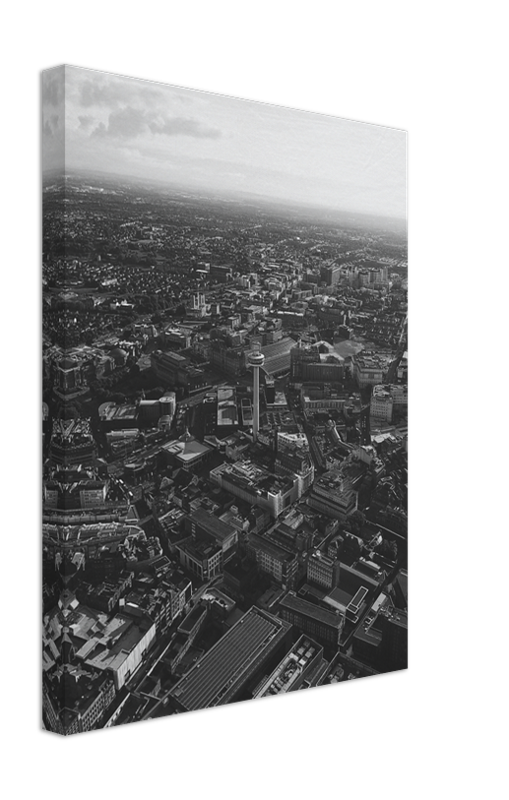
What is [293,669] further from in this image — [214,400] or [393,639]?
[214,400]

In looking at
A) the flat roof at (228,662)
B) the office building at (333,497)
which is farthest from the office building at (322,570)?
the flat roof at (228,662)

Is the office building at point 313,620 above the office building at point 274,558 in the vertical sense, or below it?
below

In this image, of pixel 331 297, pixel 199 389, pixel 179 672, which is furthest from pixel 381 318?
pixel 179 672

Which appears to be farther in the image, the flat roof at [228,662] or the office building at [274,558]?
the office building at [274,558]

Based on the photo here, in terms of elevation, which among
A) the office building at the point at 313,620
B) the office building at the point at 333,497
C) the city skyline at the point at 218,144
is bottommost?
the office building at the point at 313,620

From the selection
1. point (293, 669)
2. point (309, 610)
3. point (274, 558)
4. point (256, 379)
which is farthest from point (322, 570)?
point (256, 379)

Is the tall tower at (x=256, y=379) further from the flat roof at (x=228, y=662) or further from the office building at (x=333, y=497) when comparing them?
the flat roof at (x=228, y=662)

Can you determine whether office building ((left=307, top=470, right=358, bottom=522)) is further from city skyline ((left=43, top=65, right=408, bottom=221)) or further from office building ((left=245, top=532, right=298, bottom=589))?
city skyline ((left=43, top=65, right=408, bottom=221))
